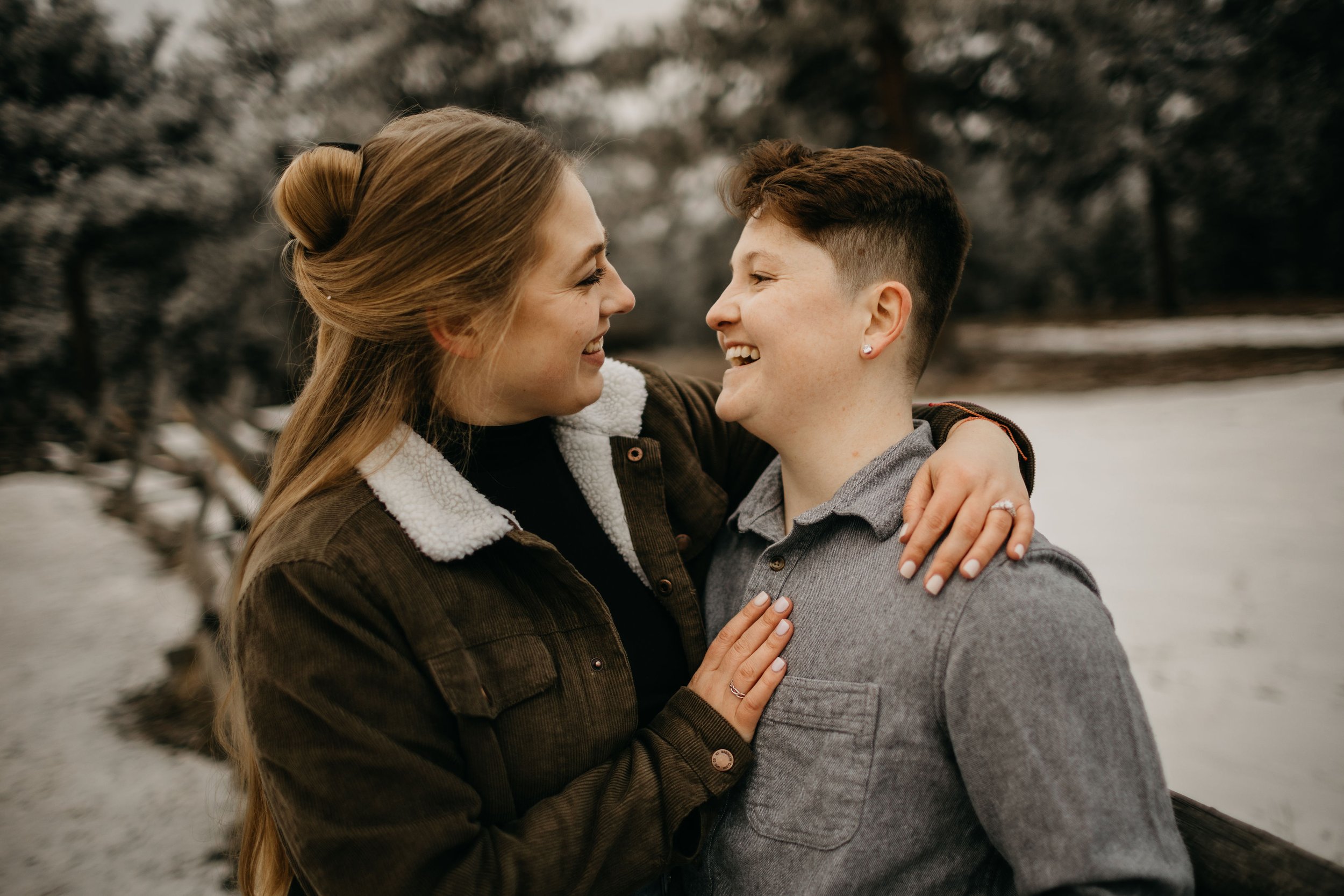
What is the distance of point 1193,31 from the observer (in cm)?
1267

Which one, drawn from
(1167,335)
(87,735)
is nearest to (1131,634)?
(87,735)

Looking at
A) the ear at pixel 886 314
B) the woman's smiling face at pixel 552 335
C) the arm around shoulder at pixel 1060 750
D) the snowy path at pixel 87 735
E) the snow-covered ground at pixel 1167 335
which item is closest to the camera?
the arm around shoulder at pixel 1060 750

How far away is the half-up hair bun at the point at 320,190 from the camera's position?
1.72 meters

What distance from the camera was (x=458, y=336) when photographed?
1848mm

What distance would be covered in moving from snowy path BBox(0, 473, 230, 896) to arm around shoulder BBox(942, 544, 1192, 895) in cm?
343

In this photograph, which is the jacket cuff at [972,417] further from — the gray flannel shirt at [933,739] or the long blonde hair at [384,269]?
the long blonde hair at [384,269]

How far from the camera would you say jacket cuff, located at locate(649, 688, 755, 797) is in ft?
5.42

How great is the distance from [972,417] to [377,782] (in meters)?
1.62

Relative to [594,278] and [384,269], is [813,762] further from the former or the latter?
[384,269]

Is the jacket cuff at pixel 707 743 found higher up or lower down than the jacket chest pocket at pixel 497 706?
lower down

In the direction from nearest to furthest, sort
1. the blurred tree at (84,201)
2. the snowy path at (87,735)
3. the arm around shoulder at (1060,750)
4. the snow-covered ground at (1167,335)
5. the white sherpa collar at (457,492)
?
the arm around shoulder at (1060,750) → the white sherpa collar at (457,492) → the snowy path at (87,735) → the blurred tree at (84,201) → the snow-covered ground at (1167,335)

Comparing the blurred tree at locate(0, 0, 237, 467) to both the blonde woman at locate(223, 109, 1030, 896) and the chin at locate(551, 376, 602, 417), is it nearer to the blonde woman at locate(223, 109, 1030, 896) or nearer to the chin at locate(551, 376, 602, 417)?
the blonde woman at locate(223, 109, 1030, 896)

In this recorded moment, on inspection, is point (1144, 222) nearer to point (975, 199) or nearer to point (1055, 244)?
point (1055, 244)

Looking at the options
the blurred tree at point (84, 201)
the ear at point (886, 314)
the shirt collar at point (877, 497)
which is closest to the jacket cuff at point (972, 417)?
the shirt collar at point (877, 497)
